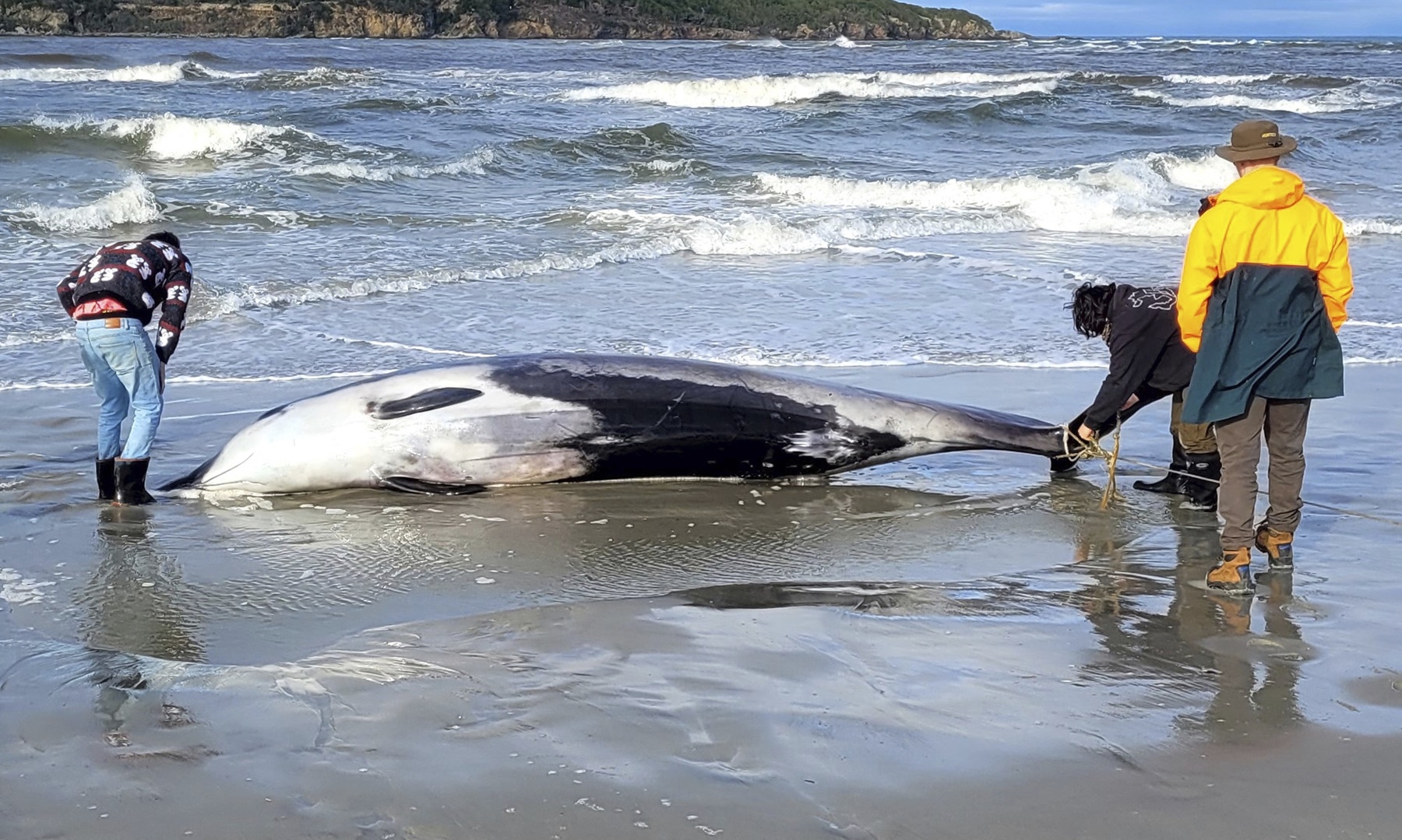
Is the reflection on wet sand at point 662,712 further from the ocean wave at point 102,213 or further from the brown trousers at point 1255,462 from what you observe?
the ocean wave at point 102,213

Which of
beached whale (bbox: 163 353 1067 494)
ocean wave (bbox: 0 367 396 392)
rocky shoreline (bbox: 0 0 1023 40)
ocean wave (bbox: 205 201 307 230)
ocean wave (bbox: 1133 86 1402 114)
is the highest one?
rocky shoreline (bbox: 0 0 1023 40)

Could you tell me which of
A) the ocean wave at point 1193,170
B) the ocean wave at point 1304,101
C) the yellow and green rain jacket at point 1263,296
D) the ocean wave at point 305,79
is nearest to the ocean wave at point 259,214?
the yellow and green rain jacket at point 1263,296

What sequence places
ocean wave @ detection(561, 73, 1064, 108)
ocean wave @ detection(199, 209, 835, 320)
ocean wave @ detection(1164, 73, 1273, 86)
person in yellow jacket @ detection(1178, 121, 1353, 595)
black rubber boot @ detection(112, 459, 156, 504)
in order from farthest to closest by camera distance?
ocean wave @ detection(1164, 73, 1273, 86) → ocean wave @ detection(561, 73, 1064, 108) → ocean wave @ detection(199, 209, 835, 320) → black rubber boot @ detection(112, 459, 156, 504) → person in yellow jacket @ detection(1178, 121, 1353, 595)

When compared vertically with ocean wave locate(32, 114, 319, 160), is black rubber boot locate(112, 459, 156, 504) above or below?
below

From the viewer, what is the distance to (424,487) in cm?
712

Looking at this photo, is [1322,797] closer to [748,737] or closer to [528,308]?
[748,737]

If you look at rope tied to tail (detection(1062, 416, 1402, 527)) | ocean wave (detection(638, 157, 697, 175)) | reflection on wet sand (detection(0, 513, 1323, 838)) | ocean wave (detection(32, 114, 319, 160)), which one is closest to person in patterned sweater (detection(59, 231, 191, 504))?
reflection on wet sand (detection(0, 513, 1323, 838))

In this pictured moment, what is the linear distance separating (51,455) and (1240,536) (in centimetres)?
625

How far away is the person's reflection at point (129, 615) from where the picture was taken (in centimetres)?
426

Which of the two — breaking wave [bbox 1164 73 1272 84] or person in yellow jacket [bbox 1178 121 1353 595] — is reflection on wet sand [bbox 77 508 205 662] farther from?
breaking wave [bbox 1164 73 1272 84]

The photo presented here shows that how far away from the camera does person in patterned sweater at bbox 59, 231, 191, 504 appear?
259 inches

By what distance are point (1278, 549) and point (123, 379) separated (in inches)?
217

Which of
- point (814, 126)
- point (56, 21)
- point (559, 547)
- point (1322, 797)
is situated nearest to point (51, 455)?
point (559, 547)

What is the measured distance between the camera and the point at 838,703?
4172mm
